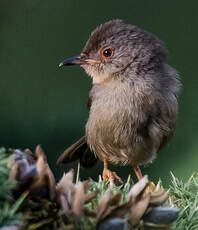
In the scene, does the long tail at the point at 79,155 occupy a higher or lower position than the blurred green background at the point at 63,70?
lower

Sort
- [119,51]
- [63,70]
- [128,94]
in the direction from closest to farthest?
[128,94]
[119,51]
[63,70]

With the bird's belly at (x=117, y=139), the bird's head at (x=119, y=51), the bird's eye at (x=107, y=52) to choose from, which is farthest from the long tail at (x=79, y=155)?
the bird's eye at (x=107, y=52)

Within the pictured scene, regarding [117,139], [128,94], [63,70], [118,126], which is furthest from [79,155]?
[128,94]

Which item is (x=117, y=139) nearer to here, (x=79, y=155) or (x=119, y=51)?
(x=119, y=51)

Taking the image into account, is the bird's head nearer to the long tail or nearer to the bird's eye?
the bird's eye

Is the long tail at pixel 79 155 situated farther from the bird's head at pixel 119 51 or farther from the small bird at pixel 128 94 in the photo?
the bird's head at pixel 119 51

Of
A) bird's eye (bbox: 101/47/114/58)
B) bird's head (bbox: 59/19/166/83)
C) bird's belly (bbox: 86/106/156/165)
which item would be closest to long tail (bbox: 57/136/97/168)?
bird's belly (bbox: 86/106/156/165)
